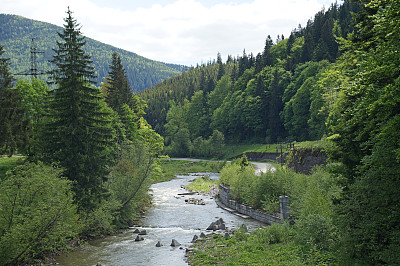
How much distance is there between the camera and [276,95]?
9238 cm

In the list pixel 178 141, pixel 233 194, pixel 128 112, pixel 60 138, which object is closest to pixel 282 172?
pixel 233 194

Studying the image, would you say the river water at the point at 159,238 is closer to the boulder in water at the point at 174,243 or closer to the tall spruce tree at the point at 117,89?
the boulder in water at the point at 174,243

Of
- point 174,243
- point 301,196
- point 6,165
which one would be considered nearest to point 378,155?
point 301,196

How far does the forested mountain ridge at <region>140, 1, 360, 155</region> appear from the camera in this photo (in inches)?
3044

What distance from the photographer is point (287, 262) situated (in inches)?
615

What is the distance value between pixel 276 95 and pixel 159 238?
72.1m

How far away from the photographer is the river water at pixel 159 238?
21.0m

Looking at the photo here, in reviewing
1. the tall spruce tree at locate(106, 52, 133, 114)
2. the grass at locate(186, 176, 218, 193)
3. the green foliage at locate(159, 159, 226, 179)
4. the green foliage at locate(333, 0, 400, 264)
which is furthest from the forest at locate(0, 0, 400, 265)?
the green foliage at locate(159, 159, 226, 179)

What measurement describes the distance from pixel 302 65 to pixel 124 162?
6944 cm

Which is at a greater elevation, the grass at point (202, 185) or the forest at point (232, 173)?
the forest at point (232, 173)

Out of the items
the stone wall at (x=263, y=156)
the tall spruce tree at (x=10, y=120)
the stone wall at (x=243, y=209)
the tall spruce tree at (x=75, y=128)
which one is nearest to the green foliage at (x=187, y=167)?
the stone wall at (x=263, y=156)

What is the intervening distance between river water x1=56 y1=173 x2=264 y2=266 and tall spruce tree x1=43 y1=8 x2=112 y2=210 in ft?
12.3

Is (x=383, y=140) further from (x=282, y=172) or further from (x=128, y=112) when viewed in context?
(x=128, y=112)

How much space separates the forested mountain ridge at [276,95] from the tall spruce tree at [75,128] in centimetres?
4335
